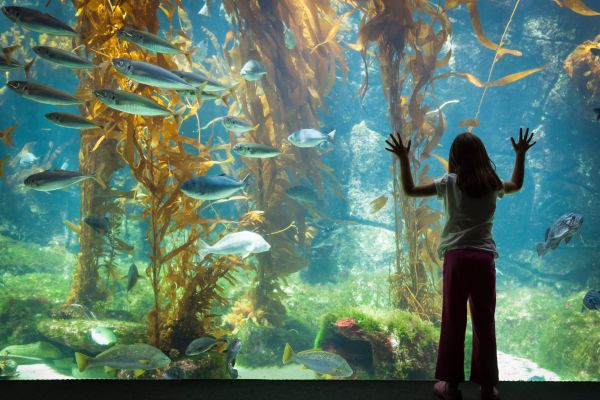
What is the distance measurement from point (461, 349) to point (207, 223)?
3.04 meters

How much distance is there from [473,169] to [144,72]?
107 inches

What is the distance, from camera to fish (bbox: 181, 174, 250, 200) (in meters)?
3.81

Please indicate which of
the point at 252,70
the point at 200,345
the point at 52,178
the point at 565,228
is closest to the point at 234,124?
the point at 252,70

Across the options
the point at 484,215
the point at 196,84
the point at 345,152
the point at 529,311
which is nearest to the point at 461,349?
the point at 484,215

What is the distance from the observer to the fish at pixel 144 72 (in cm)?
319

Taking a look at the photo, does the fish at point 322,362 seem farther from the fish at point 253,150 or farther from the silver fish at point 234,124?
the silver fish at point 234,124

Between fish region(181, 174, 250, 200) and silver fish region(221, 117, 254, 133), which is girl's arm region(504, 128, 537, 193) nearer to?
fish region(181, 174, 250, 200)

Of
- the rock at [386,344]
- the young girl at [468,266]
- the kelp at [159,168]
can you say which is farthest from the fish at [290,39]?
the young girl at [468,266]

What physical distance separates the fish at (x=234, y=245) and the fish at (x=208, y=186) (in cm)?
89

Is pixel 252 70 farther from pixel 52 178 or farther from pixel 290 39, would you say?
pixel 52 178

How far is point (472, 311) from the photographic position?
2.28m

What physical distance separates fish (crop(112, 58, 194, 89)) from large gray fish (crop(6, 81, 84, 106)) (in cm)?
60

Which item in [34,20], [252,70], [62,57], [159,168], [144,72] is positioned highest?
[252,70]

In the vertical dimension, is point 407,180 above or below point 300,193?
below
